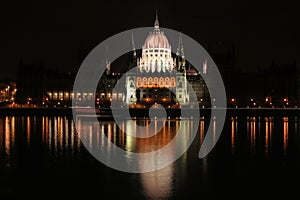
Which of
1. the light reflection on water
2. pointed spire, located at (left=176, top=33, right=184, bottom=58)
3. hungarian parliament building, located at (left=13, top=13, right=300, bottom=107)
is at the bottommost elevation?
the light reflection on water

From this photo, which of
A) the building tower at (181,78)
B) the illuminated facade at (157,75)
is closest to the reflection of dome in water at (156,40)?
the illuminated facade at (157,75)

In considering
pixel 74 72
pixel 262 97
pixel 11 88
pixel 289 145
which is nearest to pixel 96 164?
pixel 289 145

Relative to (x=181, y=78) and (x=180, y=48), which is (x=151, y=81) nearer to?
(x=181, y=78)

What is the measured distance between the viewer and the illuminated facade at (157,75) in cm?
9375

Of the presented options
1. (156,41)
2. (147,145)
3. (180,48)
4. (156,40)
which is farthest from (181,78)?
(147,145)

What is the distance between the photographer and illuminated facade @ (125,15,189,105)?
93.8 m

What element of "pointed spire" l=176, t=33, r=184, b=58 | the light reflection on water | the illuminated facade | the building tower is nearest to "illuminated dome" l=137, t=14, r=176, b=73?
the illuminated facade

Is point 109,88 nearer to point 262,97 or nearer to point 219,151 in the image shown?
point 262,97

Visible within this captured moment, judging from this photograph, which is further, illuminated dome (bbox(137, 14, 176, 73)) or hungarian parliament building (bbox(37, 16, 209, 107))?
illuminated dome (bbox(137, 14, 176, 73))

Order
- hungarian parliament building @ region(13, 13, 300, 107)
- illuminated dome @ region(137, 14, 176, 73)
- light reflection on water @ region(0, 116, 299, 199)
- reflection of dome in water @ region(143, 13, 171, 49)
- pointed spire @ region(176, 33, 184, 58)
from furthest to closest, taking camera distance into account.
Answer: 1. pointed spire @ region(176, 33, 184, 58)
2. reflection of dome in water @ region(143, 13, 171, 49)
3. illuminated dome @ region(137, 14, 176, 73)
4. hungarian parliament building @ region(13, 13, 300, 107)
5. light reflection on water @ region(0, 116, 299, 199)

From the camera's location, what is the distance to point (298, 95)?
92.8 meters

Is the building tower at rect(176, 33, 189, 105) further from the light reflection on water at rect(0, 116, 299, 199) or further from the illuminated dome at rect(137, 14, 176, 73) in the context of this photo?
the light reflection on water at rect(0, 116, 299, 199)

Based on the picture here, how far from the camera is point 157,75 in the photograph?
97688 millimetres

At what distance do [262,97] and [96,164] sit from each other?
80.9 m
